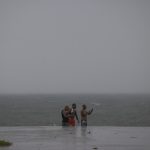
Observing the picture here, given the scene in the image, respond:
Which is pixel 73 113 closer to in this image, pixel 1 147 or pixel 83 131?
pixel 83 131

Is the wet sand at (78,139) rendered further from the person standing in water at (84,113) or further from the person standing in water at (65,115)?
the person standing in water at (84,113)

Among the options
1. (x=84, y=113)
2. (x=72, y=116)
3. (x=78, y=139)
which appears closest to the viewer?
(x=78, y=139)

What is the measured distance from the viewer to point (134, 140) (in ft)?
82.0

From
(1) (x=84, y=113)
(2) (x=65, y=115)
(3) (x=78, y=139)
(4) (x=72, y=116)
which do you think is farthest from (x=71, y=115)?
(3) (x=78, y=139)

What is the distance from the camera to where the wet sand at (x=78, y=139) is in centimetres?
2255

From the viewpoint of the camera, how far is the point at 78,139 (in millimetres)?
25328

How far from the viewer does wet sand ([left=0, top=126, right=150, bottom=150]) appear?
2255 cm

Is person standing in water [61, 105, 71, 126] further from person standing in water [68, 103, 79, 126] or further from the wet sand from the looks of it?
the wet sand

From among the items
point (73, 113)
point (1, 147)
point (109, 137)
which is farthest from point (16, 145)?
point (73, 113)

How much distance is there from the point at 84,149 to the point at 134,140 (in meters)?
3.80

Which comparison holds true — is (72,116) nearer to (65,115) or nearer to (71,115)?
(71,115)

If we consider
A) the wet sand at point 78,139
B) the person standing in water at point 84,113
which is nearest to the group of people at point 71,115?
the person standing in water at point 84,113

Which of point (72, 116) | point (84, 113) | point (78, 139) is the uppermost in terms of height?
point (84, 113)

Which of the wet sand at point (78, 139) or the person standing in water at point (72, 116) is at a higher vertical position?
the person standing in water at point (72, 116)
